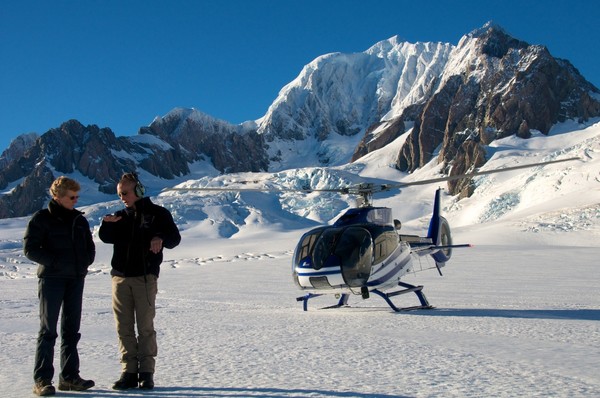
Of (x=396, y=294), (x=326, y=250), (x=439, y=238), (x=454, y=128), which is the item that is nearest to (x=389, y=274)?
(x=396, y=294)

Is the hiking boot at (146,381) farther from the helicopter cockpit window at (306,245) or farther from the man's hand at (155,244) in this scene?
the helicopter cockpit window at (306,245)

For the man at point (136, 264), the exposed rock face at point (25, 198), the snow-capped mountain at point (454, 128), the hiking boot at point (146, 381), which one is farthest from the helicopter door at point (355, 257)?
the exposed rock face at point (25, 198)

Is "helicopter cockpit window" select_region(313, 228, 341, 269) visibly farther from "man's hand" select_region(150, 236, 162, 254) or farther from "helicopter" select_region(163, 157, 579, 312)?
"man's hand" select_region(150, 236, 162, 254)

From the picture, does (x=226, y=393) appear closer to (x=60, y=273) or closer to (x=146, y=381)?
(x=146, y=381)

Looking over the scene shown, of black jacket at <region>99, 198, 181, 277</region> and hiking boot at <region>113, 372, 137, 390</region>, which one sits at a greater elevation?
black jacket at <region>99, 198, 181, 277</region>

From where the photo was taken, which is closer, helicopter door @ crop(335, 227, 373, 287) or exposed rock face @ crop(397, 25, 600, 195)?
helicopter door @ crop(335, 227, 373, 287)

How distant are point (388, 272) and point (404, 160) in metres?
147

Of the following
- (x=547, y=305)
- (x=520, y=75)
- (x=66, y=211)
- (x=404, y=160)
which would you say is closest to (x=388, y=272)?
(x=547, y=305)

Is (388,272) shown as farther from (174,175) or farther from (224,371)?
(174,175)

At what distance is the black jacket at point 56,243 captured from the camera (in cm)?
488

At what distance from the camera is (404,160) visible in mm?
154875

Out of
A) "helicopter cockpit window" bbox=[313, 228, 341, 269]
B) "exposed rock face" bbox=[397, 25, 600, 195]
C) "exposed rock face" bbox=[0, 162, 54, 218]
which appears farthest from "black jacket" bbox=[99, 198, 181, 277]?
"exposed rock face" bbox=[0, 162, 54, 218]

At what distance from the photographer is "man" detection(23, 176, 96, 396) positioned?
190 inches

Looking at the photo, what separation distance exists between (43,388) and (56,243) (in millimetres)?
1137
